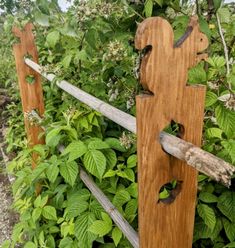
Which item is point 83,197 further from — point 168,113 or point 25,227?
point 168,113

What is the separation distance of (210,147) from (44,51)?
81.4 inches

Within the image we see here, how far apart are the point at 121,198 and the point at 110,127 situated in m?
0.51

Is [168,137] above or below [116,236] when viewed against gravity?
above

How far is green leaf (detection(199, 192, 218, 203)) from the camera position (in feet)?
3.83

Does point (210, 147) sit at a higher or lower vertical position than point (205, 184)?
higher

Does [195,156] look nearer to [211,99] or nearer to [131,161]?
[211,99]

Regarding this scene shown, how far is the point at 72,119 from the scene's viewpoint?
5.65 ft

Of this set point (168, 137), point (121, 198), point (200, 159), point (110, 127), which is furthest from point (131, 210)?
point (200, 159)

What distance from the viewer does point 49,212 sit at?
5.77ft

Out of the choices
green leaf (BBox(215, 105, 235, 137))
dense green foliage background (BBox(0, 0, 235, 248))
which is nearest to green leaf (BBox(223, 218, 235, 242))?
dense green foliage background (BBox(0, 0, 235, 248))

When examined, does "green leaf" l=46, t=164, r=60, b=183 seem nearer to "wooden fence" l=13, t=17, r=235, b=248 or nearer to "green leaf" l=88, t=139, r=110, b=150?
"green leaf" l=88, t=139, r=110, b=150

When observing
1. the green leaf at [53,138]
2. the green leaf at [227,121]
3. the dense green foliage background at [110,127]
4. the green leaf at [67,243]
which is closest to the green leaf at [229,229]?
the dense green foliage background at [110,127]

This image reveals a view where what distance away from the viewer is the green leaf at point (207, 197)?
3.83ft

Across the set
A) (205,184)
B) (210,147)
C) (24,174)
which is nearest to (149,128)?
(210,147)
